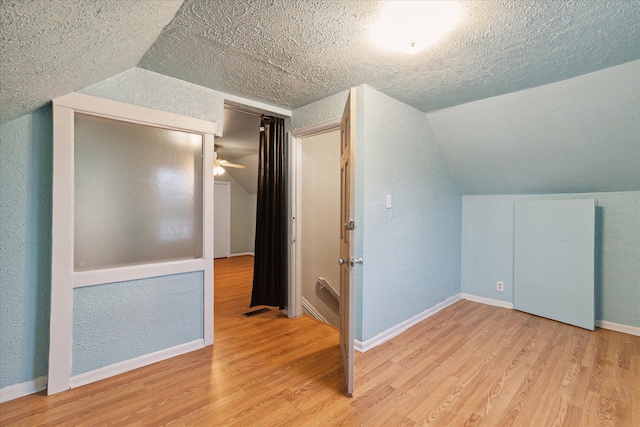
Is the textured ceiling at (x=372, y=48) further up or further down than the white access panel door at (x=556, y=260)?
further up

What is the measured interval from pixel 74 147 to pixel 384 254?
237cm

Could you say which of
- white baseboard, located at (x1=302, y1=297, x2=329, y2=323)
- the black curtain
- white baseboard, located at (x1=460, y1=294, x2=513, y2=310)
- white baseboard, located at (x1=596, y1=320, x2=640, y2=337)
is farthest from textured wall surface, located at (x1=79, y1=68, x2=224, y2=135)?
white baseboard, located at (x1=596, y1=320, x2=640, y2=337)

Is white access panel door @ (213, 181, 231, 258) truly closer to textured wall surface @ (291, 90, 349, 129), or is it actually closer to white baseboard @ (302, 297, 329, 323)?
white baseboard @ (302, 297, 329, 323)

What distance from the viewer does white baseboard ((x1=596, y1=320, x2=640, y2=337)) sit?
272cm

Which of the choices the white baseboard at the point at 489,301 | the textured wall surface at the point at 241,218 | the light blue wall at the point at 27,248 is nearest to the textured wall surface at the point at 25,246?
the light blue wall at the point at 27,248

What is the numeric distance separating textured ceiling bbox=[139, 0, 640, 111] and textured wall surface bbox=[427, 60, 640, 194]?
165 millimetres

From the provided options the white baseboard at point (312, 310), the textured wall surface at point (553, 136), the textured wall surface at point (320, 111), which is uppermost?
the textured wall surface at point (320, 111)

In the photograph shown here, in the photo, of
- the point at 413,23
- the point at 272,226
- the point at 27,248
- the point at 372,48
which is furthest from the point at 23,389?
the point at 413,23

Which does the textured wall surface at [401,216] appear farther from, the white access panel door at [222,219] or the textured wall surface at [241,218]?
the white access panel door at [222,219]

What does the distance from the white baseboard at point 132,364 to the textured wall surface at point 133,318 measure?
3 centimetres

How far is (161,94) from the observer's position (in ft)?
7.29

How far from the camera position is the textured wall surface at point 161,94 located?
2018 millimetres

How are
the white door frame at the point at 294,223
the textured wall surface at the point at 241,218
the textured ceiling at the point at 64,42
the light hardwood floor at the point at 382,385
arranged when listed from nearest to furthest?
the textured ceiling at the point at 64,42 < the light hardwood floor at the point at 382,385 < the white door frame at the point at 294,223 < the textured wall surface at the point at 241,218

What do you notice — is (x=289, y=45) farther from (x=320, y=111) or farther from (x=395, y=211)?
(x=395, y=211)
